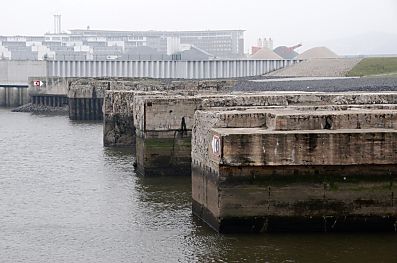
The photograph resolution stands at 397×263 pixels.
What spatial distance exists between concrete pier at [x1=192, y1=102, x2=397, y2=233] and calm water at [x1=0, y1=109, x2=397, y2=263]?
46 cm

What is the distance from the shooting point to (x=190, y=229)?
27859 millimetres

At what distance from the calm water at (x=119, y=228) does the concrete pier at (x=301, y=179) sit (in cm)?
46

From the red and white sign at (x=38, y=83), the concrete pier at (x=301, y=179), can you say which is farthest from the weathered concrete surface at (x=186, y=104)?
the red and white sign at (x=38, y=83)

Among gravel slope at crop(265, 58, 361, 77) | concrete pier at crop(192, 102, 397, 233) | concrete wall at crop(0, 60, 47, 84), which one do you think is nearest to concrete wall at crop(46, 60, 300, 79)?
concrete wall at crop(0, 60, 47, 84)

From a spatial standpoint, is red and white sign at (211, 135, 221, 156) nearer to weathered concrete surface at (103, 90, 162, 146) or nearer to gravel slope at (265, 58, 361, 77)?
weathered concrete surface at (103, 90, 162, 146)

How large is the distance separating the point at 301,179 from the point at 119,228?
6.09 meters

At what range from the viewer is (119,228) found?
28984mm

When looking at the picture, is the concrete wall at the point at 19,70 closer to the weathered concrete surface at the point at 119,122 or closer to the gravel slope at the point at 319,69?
the gravel slope at the point at 319,69

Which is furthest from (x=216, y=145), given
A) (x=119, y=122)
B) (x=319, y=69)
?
(x=319, y=69)

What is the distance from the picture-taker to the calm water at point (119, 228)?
82.0 feet

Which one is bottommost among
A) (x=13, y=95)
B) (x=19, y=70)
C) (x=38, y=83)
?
(x=13, y=95)

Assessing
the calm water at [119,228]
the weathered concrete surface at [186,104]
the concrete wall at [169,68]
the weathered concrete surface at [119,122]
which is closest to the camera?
the calm water at [119,228]

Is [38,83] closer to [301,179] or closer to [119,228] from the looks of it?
[119,228]

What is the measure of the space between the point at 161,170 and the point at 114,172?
4078mm
